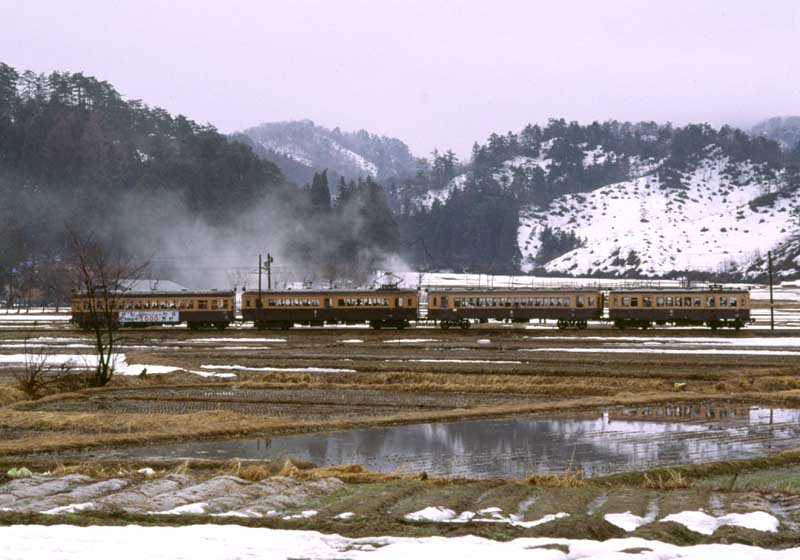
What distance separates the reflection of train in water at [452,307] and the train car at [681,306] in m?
0.08

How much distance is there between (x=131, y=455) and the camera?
21.6 meters

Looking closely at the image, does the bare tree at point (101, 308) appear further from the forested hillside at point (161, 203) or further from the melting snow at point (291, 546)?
the forested hillside at point (161, 203)

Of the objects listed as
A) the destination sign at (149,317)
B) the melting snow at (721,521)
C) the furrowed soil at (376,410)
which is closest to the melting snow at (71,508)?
the furrowed soil at (376,410)

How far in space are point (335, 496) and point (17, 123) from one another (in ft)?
634

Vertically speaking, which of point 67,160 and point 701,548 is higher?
point 67,160

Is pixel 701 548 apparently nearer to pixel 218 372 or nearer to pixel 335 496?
pixel 335 496

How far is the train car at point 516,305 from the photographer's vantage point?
239ft

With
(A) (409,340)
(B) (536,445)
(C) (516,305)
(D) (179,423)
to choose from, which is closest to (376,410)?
(D) (179,423)

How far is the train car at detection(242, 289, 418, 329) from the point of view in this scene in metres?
73.6

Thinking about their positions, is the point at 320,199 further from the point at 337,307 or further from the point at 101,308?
the point at 101,308

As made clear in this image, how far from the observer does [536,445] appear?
22.7 meters

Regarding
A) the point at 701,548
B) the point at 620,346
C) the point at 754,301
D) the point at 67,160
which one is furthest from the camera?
the point at 67,160

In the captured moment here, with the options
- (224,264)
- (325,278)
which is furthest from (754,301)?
(224,264)

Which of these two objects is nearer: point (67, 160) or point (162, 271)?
point (162, 271)
